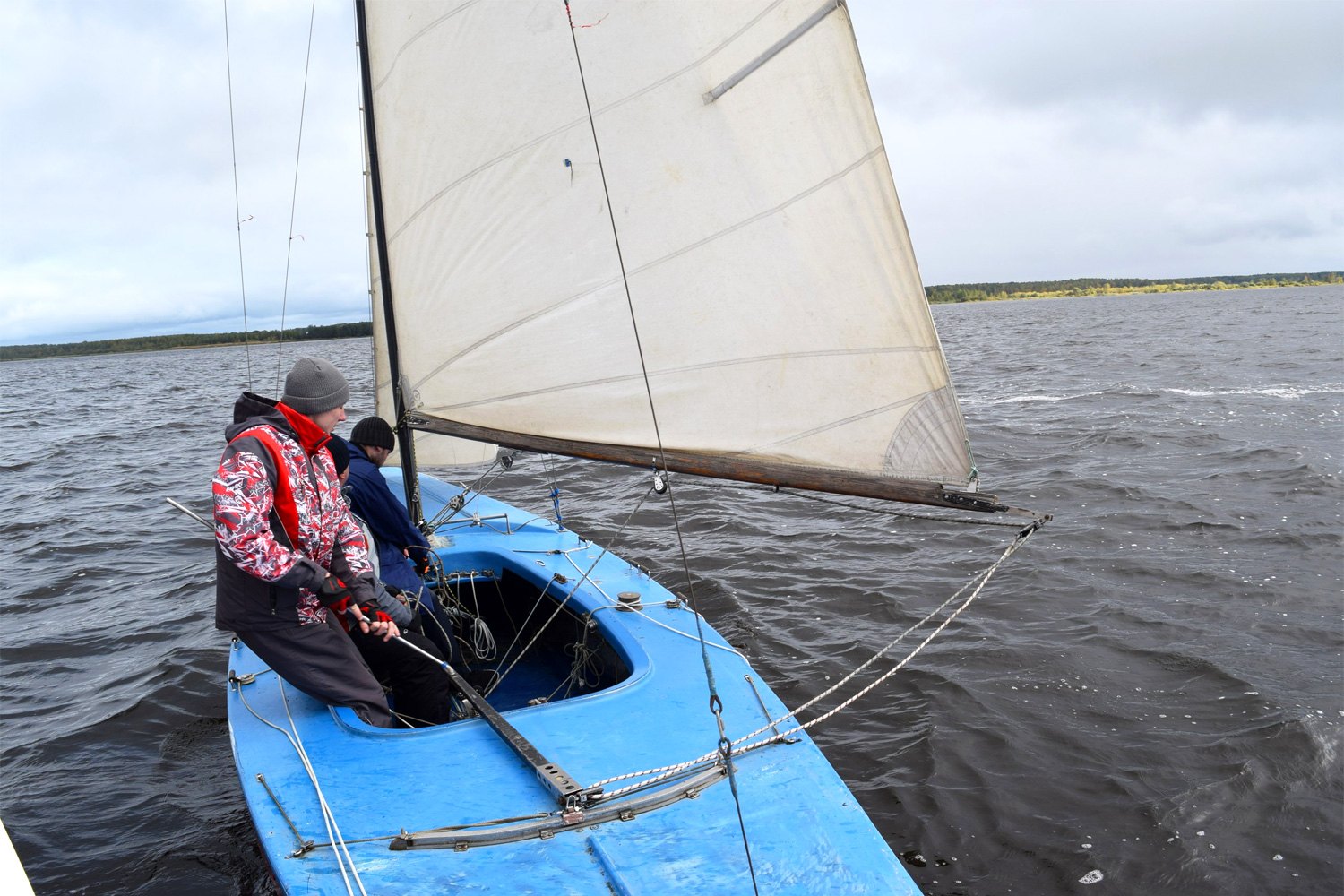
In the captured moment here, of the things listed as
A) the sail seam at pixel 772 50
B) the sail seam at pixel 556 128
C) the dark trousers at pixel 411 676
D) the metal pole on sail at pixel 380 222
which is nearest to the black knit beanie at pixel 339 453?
the dark trousers at pixel 411 676

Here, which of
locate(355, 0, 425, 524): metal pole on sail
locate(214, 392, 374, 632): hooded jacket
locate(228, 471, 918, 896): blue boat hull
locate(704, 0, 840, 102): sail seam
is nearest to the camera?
locate(228, 471, 918, 896): blue boat hull

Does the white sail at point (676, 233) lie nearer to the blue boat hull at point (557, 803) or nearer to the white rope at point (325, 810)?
the blue boat hull at point (557, 803)

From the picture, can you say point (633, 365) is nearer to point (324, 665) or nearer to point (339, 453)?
point (339, 453)

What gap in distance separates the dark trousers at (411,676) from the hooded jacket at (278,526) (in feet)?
1.56

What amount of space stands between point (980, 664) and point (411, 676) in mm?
3882

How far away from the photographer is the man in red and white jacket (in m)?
2.88

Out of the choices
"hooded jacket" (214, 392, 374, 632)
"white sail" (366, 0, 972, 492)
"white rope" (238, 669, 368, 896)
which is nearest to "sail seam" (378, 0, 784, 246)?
"white sail" (366, 0, 972, 492)

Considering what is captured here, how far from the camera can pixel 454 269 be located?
4215mm

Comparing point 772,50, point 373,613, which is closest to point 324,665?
point 373,613

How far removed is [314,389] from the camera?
3.14 m

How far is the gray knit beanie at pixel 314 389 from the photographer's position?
3127 millimetres

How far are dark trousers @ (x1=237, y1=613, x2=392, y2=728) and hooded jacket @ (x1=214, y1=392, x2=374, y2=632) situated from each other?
0.05 meters

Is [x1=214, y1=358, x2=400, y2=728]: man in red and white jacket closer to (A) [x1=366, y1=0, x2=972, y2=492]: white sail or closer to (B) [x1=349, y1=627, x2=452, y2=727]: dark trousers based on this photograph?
(B) [x1=349, y1=627, x2=452, y2=727]: dark trousers

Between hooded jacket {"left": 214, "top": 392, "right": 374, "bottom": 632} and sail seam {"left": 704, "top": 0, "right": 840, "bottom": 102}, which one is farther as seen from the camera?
sail seam {"left": 704, "top": 0, "right": 840, "bottom": 102}
